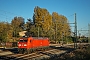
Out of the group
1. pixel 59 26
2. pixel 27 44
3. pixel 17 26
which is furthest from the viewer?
pixel 17 26

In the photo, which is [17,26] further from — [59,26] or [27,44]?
[27,44]

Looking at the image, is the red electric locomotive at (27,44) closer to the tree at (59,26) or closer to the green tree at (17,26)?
the green tree at (17,26)

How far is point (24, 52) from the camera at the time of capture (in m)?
31.7

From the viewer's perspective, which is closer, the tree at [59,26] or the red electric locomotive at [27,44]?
the red electric locomotive at [27,44]

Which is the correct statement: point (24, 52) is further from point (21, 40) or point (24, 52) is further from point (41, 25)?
point (41, 25)

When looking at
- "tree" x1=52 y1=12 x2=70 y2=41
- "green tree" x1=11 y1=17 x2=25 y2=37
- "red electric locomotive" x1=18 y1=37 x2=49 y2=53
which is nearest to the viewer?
"red electric locomotive" x1=18 y1=37 x2=49 y2=53

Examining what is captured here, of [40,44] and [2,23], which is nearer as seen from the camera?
[40,44]

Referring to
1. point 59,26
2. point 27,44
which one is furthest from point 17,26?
point 27,44

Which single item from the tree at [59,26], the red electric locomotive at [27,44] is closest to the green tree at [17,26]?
the tree at [59,26]

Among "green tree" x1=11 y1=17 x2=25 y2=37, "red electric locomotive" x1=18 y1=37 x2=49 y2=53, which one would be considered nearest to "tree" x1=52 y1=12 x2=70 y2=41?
"green tree" x1=11 y1=17 x2=25 y2=37

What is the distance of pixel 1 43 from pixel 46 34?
2430 cm

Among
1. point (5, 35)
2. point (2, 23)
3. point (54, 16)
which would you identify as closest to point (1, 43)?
point (5, 35)

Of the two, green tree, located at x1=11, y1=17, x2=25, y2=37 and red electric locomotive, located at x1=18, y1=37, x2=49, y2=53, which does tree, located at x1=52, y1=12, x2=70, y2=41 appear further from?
red electric locomotive, located at x1=18, y1=37, x2=49, y2=53

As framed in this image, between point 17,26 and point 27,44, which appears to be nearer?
point 27,44
